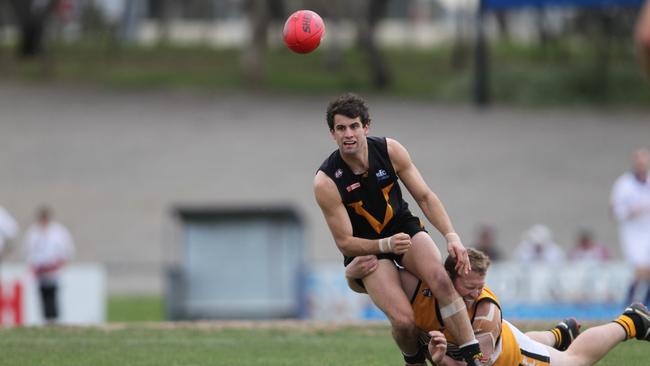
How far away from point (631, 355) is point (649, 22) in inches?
197

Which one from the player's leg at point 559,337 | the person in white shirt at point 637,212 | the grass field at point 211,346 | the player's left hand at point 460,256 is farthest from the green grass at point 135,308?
the player's left hand at point 460,256

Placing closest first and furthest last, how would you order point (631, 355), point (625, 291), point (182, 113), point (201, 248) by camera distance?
point (631, 355)
point (625, 291)
point (201, 248)
point (182, 113)

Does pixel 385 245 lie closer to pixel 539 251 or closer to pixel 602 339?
pixel 602 339

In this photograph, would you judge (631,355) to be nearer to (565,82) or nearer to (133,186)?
(133,186)

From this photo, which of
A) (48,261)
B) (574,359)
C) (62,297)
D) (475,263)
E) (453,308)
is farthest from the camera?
(62,297)

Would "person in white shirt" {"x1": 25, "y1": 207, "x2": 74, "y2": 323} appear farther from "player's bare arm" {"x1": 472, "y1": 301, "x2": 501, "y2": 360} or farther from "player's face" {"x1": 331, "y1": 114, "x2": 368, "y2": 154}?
"player's bare arm" {"x1": 472, "y1": 301, "x2": 501, "y2": 360}

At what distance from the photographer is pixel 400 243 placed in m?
9.00

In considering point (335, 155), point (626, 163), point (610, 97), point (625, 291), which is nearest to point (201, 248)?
point (625, 291)

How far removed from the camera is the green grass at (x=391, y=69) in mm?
43562

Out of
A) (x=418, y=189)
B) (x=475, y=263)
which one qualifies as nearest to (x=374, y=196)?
(x=418, y=189)

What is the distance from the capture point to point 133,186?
1433 inches

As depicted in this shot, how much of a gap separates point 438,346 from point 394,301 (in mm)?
581

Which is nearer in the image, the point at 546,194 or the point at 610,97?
the point at 546,194

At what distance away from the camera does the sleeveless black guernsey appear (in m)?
9.26
